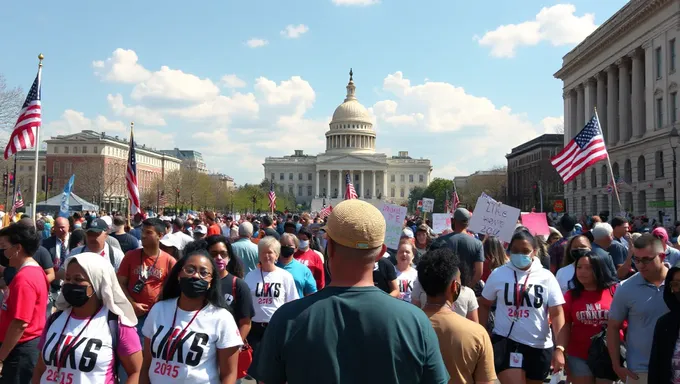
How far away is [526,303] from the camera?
563 cm

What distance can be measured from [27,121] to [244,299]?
11342mm

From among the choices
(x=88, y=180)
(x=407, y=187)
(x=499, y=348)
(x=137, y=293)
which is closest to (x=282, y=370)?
(x=499, y=348)

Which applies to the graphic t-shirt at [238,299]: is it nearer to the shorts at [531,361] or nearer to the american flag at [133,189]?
the shorts at [531,361]

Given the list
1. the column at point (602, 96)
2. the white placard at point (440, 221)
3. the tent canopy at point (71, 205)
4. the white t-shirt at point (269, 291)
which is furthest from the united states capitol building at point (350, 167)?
the white t-shirt at point (269, 291)

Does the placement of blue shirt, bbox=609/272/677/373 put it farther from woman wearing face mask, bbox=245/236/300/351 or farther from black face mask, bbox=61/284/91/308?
black face mask, bbox=61/284/91/308

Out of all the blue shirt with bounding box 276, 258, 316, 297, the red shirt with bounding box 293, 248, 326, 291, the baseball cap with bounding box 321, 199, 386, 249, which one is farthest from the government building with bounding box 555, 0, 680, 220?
the baseball cap with bounding box 321, 199, 386, 249

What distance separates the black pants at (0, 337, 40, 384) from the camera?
4.67 meters

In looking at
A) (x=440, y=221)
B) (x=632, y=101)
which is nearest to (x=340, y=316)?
(x=440, y=221)

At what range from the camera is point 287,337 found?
248cm

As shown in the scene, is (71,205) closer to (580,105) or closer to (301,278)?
(301,278)

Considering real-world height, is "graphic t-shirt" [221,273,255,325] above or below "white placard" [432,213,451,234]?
below

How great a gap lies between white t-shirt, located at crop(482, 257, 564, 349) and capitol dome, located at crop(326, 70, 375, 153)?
460 ft

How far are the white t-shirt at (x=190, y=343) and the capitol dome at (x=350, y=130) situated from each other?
5580 inches

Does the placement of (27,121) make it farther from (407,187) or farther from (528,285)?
(407,187)
